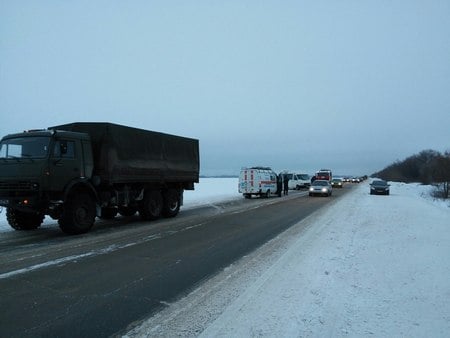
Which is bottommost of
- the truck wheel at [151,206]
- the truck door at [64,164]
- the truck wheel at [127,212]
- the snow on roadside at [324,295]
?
the snow on roadside at [324,295]

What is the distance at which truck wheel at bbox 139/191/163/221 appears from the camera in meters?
16.2

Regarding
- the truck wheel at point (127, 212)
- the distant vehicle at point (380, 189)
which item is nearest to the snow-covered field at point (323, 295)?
the truck wheel at point (127, 212)

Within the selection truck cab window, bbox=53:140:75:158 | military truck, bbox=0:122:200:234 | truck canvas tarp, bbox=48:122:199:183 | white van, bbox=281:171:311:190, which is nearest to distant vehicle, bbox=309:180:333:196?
white van, bbox=281:171:311:190

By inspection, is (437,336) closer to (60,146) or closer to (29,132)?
Answer: (60,146)

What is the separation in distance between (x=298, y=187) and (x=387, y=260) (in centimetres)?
4498

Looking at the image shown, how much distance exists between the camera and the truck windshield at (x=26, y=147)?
1212 cm

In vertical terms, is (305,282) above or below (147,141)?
below

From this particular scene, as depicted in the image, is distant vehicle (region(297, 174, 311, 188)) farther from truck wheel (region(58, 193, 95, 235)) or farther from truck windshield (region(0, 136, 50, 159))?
truck windshield (region(0, 136, 50, 159))

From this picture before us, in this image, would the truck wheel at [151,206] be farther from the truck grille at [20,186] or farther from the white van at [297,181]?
the white van at [297,181]

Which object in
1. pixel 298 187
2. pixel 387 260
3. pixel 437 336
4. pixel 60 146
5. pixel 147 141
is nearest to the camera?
pixel 437 336

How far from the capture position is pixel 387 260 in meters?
8.66

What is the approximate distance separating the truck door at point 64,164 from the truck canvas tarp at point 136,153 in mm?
1123

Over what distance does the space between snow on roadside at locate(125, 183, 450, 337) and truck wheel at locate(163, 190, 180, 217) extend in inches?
304

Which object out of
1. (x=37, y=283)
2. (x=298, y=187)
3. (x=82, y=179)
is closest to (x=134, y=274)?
(x=37, y=283)
